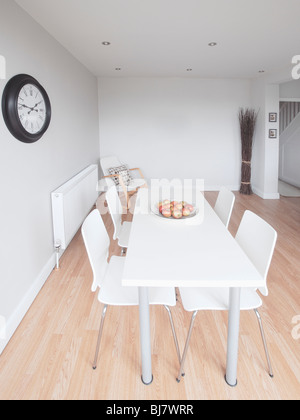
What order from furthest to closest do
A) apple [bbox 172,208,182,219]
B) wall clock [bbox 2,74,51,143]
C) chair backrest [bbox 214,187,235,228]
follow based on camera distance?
chair backrest [bbox 214,187,235,228] < apple [bbox 172,208,182,219] < wall clock [bbox 2,74,51,143]

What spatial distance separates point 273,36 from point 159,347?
3.45 m

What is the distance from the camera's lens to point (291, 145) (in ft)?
23.4

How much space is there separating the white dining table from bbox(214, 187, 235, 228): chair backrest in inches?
19.0

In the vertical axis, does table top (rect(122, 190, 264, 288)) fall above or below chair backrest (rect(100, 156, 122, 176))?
below

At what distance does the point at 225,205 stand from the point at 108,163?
12.0ft

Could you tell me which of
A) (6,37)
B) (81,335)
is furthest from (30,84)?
(81,335)

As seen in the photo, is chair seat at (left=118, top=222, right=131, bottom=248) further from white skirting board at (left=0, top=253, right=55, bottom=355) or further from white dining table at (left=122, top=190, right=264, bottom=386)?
white skirting board at (left=0, top=253, right=55, bottom=355)

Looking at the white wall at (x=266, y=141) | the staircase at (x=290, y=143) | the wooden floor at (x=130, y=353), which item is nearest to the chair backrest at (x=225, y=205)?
Result: the wooden floor at (x=130, y=353)

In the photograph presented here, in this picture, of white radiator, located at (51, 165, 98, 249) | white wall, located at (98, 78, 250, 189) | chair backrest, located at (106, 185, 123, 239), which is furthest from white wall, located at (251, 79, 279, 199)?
chair backrest, located at (106, 185, 123, 239)

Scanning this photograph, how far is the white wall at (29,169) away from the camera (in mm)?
2127

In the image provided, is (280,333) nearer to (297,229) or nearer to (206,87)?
(297,229)

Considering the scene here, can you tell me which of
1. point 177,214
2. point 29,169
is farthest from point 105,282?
point 29,169

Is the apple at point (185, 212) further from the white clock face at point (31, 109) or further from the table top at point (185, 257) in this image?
the white clock face at point (31, 109)

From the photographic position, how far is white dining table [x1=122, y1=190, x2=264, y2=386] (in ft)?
4.64
